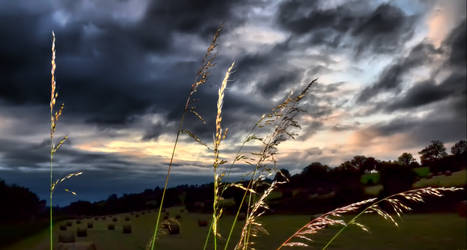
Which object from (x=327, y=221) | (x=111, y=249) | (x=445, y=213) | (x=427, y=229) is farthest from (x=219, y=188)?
(x=445, y=213)

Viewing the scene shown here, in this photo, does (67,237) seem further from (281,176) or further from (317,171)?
(317,171)

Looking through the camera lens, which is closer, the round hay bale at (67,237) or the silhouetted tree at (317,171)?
the round hay bale at (67,237)

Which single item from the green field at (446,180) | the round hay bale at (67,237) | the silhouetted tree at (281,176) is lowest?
the round hay bale at (67,237)

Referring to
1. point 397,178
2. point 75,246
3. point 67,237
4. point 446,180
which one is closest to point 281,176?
point 75,246

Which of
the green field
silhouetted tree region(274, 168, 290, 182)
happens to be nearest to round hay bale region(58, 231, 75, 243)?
silhouetted tree region(274, 168, 290, 182)

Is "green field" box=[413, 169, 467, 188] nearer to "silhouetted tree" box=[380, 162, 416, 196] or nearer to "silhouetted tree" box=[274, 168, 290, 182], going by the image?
"silhouetted tree" box=[380, 162, 416, 196]

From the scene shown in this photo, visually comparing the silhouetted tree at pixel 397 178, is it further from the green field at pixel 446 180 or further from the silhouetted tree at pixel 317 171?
the silhouetted tree at pixel 317 171

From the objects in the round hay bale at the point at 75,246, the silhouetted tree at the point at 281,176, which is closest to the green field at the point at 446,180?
the round hay bale at the point at 75,246

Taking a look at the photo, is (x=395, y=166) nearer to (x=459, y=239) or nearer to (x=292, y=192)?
(x=292, y=192)

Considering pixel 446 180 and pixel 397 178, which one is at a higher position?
pixel 397 178

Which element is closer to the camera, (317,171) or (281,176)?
(281,176)

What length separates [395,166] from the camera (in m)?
36.1

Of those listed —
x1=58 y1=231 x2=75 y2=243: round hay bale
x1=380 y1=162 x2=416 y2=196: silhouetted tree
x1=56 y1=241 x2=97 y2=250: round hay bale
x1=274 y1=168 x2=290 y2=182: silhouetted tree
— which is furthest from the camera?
x1=380 y1=162 x2=416 y2=196: silhouetted tree

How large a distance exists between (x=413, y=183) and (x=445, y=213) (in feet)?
29.2
